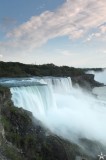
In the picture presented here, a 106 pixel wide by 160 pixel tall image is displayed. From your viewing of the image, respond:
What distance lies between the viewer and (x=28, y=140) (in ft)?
48.1

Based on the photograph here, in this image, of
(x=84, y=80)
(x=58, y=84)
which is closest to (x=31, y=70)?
(x=84, y=80)

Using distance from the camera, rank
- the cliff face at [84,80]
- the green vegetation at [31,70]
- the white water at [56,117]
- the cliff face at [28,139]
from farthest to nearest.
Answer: the cliff face at [84,80]
the green vegetation at [31,70]
the white water at [56,117]
the cliff face at [28,139]

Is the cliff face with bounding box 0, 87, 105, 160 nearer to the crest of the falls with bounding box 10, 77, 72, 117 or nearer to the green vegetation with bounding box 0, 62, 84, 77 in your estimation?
the crest of the falls with bounding box 10, 77, 72, 117

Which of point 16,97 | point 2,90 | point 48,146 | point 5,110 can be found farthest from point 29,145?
point 16,97

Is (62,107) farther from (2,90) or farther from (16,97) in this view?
(2,90)

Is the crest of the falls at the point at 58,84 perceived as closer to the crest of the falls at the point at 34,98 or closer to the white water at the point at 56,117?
the white water at the point at 56,117

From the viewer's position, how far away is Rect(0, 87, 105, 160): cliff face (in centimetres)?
1392

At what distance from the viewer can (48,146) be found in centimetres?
1482

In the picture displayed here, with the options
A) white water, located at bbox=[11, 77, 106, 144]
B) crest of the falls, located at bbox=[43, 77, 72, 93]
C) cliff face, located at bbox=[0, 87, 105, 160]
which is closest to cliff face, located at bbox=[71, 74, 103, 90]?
crest of the falls, located at bbox=[43, 77, 72, 93]

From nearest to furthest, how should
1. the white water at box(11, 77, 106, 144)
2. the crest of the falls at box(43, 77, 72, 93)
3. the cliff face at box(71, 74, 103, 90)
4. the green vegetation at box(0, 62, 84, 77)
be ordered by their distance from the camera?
the white water at box(11, 77, 106, 144) < the crest of the falls at box(43, 77, 72, 93) < the green vegetation at box(0, 62, 84, 77) < the cliff face at box(71, 74, 103, 90)

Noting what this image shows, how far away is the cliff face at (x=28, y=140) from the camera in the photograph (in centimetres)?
1392

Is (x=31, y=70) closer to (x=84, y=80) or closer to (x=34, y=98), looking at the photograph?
(x=84, y=80)

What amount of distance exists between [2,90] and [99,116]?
11666 millimetres

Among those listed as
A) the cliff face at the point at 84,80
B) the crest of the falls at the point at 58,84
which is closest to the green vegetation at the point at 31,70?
the cliff face at the point at 84,80
